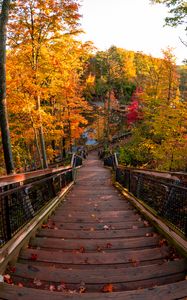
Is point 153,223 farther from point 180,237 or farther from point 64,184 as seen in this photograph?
point 64,184

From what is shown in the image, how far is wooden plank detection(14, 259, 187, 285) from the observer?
3830mm

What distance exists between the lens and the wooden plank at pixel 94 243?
5.01 meters

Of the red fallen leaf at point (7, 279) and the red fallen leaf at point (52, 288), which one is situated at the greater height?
the red fallen leaf at point (7, 279)

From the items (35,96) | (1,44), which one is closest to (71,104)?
(35,96)

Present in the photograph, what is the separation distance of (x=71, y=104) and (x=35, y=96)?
1108 cm

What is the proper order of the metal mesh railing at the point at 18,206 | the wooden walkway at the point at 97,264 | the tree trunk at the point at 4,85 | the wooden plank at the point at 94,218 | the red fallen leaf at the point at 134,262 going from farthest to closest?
the tree trunk at the point at 4,85 < the wooden plank at the point at 94,218 < the metal mesh railing at the point at 18,206 < the red fallen leaf at the point at 134,262 < the wooden walkway at the point at 97,264

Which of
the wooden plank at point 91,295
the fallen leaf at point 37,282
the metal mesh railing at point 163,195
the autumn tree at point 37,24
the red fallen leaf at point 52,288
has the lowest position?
the red fallen leaf at point 52,288

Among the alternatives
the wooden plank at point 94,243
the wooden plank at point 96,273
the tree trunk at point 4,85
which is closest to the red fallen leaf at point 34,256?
the wooden plank at point 96,273

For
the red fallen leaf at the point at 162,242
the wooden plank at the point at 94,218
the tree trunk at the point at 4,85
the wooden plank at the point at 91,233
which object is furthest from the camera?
the tree trunk at the point at 4,85

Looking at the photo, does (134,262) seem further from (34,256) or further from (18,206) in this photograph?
(18,206)

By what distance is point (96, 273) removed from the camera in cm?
399

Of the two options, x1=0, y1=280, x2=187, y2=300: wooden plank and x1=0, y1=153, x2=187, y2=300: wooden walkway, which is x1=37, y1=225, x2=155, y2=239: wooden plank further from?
x1=0, y1=280, x2=187, y2=300: wooden plank

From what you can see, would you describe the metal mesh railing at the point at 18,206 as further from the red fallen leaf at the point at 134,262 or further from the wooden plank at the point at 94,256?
the red fallen leaf at the point at 134,262

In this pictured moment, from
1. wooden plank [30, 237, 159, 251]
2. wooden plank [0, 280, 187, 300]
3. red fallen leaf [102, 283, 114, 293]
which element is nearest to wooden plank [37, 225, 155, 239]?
wooden plank [30, 237, 159, 251]
